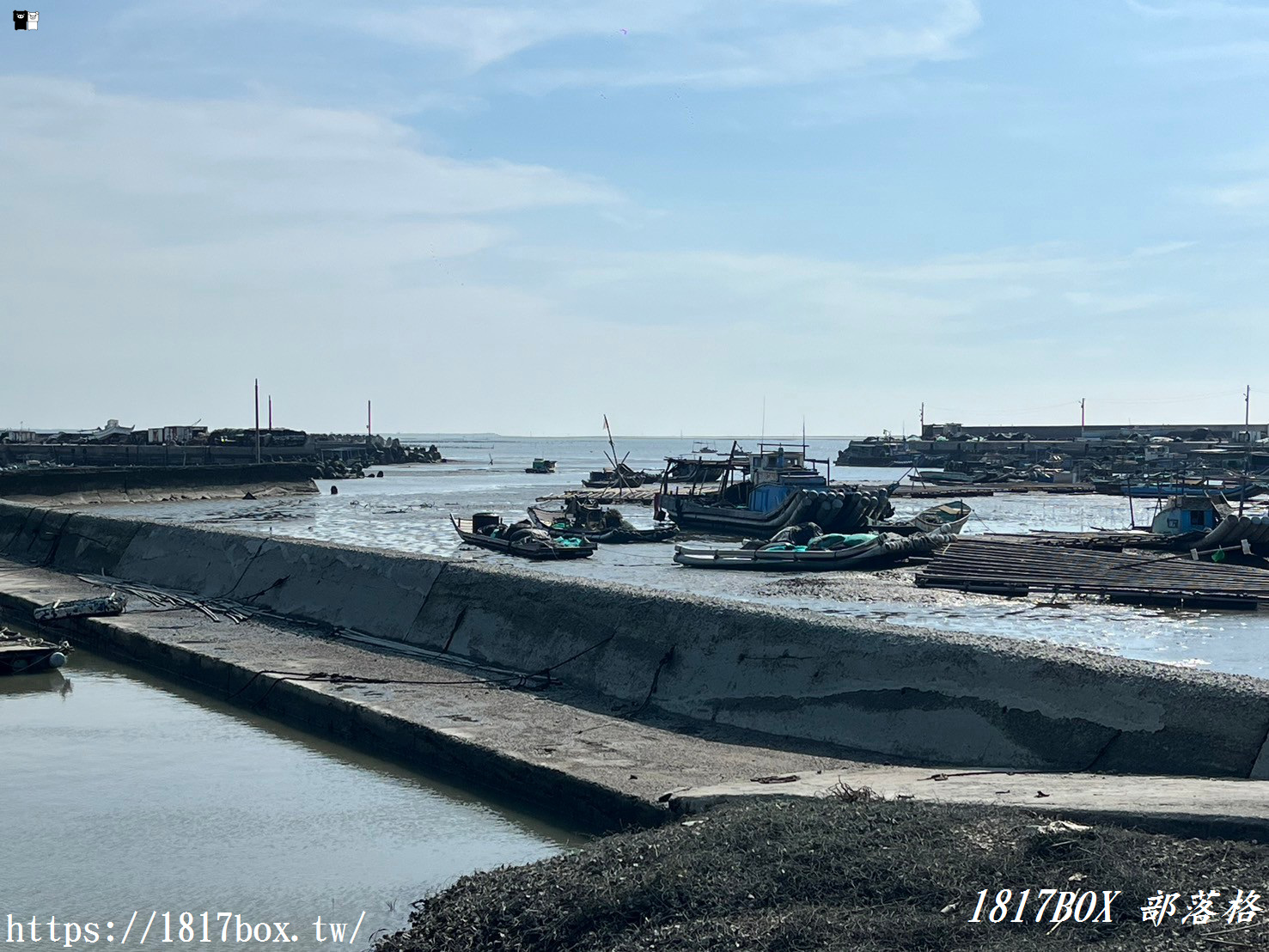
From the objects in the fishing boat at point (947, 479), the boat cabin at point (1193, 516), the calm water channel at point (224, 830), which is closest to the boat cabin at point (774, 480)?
the boat cabin at point (1193, 516)

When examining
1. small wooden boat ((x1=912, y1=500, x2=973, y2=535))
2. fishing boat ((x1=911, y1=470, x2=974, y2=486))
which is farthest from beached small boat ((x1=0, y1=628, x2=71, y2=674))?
fishing boat ((x1=911, y1=470, x2=974, y2=486))

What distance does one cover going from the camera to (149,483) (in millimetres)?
61656

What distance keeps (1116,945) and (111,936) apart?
5.39m

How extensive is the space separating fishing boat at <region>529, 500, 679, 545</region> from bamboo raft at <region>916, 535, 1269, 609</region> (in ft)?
40.7

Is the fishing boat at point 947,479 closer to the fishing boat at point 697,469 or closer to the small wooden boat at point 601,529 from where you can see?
the fishing boat at point 697,469

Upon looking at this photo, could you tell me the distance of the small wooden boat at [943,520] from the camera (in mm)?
41944

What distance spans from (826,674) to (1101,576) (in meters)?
22.9

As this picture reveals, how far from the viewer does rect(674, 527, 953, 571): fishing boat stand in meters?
35.9

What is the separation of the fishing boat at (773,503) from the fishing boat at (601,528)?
7.74 ft

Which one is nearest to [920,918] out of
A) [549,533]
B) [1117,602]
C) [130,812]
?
[130,812]

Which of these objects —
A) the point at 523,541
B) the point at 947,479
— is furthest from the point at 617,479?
the point at 523,541

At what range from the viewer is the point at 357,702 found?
11023 millimetres

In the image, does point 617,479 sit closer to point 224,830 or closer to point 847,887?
point 224,830

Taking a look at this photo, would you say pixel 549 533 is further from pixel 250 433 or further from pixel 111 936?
pixel 250 433
